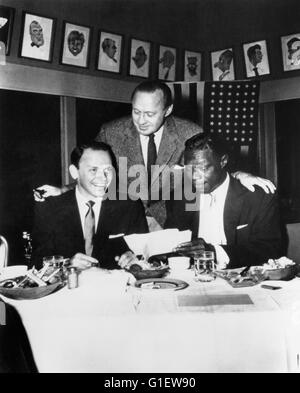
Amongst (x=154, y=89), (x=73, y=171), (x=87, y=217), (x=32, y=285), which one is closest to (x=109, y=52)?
(x=154, y=89)

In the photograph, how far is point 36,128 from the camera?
254 centimetres

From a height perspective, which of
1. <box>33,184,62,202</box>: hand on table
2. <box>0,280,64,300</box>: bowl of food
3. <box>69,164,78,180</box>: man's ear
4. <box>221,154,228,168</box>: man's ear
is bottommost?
<box>0,280,64,300</box>: bowl of food

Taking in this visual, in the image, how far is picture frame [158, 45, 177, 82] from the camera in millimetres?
2816

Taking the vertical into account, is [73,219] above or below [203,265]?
above

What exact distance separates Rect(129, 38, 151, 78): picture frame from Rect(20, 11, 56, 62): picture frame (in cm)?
54

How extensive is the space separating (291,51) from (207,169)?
3.23ft

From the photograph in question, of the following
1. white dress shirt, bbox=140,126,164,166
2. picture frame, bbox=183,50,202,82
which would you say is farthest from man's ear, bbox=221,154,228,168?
picture frame, bbox=183,50,202,82

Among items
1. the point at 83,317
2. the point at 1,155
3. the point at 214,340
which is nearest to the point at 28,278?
the point at 83,317

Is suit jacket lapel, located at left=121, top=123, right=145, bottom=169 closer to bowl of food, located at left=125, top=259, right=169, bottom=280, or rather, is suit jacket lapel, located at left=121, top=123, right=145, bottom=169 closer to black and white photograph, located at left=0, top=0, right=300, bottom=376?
black and white photograph, located at left=0, top=0, right=300, bottom=376

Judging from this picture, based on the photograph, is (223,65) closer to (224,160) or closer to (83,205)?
(224,160)

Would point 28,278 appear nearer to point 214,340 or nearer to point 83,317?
point 83,317

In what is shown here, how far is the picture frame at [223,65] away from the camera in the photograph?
288 cm

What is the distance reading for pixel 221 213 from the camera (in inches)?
104

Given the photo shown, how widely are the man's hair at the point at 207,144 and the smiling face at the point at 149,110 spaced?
237mm
